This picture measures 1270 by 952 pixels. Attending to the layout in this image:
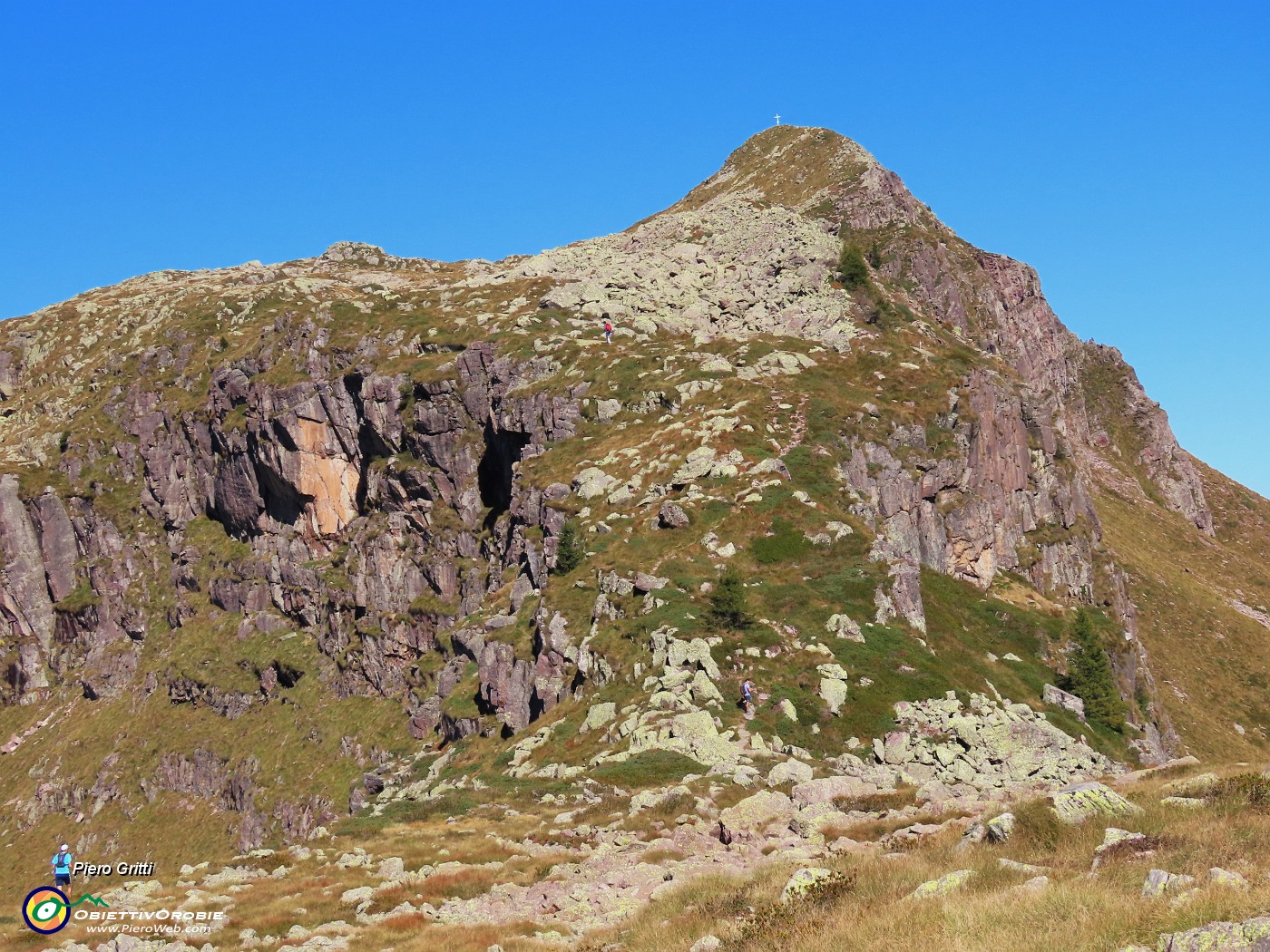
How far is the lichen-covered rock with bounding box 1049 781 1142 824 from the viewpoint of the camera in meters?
19.0

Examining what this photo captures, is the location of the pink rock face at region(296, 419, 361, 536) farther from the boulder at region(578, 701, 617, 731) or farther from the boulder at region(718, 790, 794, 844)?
the boulder at region(718, 790, 794, 844)

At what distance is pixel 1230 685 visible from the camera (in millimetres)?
96875

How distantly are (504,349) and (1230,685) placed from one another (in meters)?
89.7

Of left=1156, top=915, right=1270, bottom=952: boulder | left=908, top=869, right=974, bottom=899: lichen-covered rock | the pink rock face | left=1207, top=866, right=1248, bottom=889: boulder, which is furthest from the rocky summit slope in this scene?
left=1156, top=915, right=1270, bottom=952: boulder

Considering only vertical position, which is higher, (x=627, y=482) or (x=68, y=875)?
(x=627, y=482)

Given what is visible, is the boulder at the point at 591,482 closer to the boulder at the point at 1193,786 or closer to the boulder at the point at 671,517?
the boulder at the point at 671,517

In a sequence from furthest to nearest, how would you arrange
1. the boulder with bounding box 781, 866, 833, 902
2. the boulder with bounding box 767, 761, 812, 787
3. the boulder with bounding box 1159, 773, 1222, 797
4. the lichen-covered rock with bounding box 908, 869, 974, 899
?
the boulder with bounding box 767, 761, 812, 787 → the boulder with bounding box 1159, 773, 1222, 797 → the boulder with bounding box 781, 866, 833, 902 → the lichen-covered rock with bounding box 908, 869, 974, 899

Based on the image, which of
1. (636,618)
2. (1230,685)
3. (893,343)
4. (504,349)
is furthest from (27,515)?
(1230,685)

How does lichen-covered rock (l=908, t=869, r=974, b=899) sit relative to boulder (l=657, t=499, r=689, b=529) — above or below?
below

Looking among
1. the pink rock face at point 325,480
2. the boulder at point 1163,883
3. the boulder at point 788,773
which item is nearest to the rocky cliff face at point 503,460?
the pink rock face at point 325,480

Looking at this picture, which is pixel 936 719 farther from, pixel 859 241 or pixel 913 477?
pixel 859 241

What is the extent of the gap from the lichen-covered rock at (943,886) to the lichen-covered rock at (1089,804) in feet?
14.2

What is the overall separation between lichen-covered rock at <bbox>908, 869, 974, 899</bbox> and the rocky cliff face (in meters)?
31.0

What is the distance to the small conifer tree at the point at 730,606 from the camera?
156 ft
